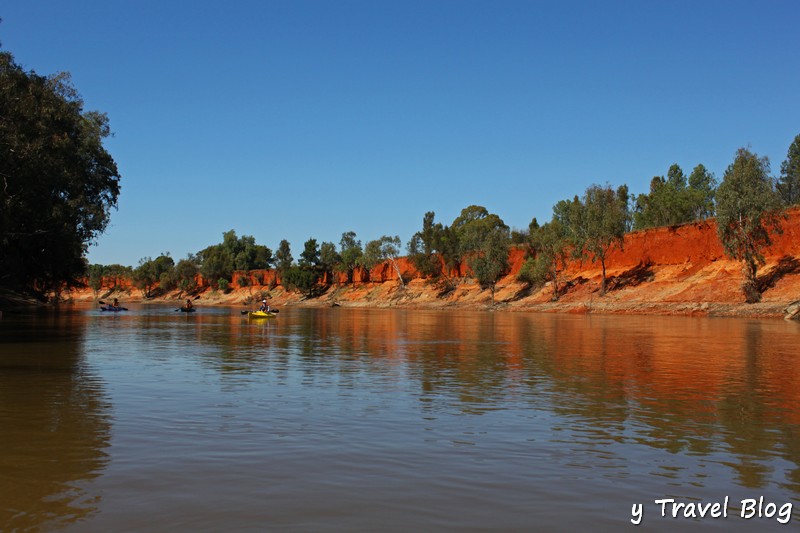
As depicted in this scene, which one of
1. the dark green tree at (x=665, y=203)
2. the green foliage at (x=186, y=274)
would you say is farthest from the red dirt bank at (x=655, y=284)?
the green foliage at (x=186, y=274)

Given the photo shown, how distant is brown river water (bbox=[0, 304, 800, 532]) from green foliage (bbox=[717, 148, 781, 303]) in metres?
49.1

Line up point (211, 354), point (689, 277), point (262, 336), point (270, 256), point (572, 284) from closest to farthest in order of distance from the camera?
point (211, 354), point (262, 336), point (689, 277), point (572, 284), point (270, 256)

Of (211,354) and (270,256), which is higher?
(270,256)

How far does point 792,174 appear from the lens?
11969 centimetres

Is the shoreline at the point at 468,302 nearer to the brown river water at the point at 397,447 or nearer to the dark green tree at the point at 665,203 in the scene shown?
the dark green tree at the point at 665,203

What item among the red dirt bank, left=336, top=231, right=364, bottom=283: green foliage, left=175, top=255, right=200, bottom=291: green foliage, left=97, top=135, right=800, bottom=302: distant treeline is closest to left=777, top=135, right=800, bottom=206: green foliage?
left=97, top=135, right=800, bottom=302: distant treeline

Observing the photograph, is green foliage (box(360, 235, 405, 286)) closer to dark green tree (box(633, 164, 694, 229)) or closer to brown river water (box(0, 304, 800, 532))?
dark green tree (box(633, 164, 694, 229))

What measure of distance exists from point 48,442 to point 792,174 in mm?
135568

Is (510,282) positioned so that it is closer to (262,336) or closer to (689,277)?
(689,277)

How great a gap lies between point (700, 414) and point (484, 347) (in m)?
16.3

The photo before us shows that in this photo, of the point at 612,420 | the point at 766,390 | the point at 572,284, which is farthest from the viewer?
the point at 572,284

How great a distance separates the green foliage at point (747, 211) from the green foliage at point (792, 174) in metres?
58.2

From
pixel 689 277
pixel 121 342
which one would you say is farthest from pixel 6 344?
pixel 689 277

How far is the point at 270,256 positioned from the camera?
19125 cm
